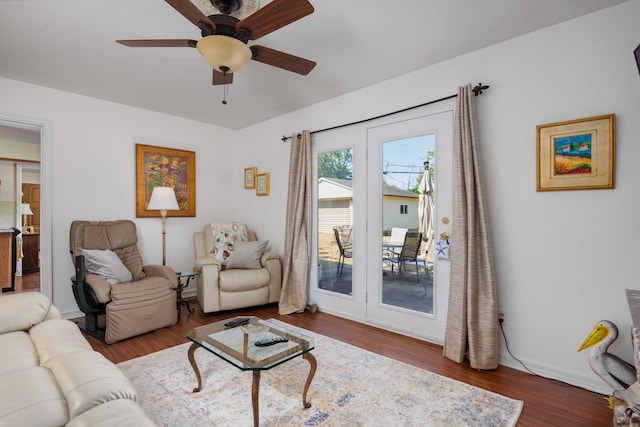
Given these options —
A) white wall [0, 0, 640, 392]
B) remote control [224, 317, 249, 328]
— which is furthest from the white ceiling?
remote control [224, 317, 249, 328]

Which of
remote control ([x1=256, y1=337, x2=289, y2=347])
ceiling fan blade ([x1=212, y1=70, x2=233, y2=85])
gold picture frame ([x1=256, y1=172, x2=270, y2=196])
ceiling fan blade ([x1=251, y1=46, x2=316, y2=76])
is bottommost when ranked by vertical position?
remote control ([x1=256, y1=337, x2=289, y2=347])

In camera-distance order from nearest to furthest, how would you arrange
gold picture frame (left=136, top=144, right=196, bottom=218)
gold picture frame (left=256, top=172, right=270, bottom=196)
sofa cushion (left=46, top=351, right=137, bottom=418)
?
sofa cushion (left=46, top=351, right=137, bottom=418) < gold picture frame (left=136, top=144, right=196, bottom=218) < gold picture frame (left=256, top=172, right=270, bottom=196)

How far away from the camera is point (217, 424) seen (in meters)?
1.75

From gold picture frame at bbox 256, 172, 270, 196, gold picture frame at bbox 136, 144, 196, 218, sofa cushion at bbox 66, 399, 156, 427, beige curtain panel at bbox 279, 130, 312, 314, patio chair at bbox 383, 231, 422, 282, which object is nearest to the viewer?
sofa cushion at bbox 66, 399, 156, 427

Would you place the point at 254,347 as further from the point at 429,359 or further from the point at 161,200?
the point at 161,200

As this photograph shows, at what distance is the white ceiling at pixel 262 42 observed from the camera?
6.82 feet

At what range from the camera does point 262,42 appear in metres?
2.47

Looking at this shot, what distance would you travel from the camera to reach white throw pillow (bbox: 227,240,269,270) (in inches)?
152

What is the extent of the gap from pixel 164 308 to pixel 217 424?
1.72 m

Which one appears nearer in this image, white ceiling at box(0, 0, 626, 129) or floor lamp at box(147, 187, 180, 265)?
white ceiling at box(0, 0, 626, 129)

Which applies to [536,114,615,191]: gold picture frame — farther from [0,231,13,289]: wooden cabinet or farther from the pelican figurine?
[0,231,13,289]: wooden cabinet

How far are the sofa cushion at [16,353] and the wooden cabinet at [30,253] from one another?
584 centimetres

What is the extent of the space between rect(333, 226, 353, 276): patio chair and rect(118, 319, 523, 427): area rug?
1257 millimetres

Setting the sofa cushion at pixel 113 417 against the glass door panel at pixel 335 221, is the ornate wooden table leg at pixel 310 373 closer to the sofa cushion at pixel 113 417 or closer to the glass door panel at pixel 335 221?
the sofa cushion at pixel 113 417
